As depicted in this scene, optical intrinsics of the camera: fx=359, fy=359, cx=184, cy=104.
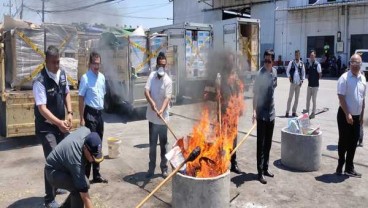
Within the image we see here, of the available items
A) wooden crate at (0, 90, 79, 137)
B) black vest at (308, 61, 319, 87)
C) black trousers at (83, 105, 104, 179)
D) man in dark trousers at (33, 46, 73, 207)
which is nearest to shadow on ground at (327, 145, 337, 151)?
black vest at (308, 61, 319, 87)

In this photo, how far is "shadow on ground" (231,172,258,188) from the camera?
5316 millimetres

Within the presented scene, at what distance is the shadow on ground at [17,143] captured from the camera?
24.0 ft

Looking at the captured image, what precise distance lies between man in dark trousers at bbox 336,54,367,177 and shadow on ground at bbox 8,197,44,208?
4.42m

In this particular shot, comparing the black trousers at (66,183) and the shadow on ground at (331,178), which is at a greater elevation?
the black trousers at (66,183)

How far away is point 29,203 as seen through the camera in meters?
4.65

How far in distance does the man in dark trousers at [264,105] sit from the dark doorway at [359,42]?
2385cm

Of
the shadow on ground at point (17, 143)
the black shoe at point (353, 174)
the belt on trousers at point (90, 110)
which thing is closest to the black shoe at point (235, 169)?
the black shoe at point (353, 174)

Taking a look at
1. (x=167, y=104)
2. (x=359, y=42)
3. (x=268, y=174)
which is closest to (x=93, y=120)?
(x=167, y=104)

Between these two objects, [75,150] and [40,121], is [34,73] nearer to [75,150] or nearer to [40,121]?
[40,121]

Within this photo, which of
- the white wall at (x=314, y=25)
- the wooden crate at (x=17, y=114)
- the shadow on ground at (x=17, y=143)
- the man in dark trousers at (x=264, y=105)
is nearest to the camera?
the man in dark trousers at (x=264, y=105)

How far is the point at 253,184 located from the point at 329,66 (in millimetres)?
22971

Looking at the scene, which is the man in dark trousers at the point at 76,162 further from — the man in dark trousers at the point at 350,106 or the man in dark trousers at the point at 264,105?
the man in dark trousers at the point at 350,106

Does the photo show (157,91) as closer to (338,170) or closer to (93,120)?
(93,120)

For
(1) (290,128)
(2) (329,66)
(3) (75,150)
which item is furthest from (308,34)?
(3) (75,150)
